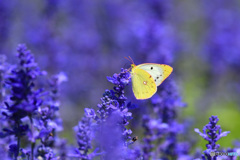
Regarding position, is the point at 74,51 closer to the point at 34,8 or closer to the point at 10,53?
the point at 10,53

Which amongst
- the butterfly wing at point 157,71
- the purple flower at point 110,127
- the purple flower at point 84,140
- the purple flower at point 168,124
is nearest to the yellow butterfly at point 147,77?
the butterfly wing at point 157,71

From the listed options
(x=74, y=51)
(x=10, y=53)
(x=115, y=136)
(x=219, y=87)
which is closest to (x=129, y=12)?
(x=74, y=51)

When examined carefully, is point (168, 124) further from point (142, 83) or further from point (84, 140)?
point (84, 140)

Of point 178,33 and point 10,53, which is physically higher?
point 178,33

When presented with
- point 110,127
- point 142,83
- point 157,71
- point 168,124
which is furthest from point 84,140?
point 168,124

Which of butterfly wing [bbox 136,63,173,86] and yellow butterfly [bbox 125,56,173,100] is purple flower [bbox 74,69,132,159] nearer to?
yellow butterfly [bbox 125,56,173,100]

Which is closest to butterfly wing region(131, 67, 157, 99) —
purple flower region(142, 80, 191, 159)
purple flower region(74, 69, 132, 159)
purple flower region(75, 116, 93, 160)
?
purple flower region(142, 80, 191, 159)

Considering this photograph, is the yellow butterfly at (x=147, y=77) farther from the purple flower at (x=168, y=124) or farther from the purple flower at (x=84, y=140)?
the purple flower at (x=84, y=140)

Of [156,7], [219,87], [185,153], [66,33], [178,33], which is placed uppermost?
[178,33]
